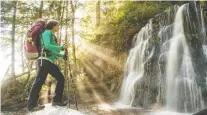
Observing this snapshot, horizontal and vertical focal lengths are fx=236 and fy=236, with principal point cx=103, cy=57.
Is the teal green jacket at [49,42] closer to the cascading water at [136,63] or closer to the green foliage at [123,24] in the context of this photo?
the cascading water at [136,63]

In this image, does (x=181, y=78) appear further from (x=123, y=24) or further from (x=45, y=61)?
(x=45, y=61)

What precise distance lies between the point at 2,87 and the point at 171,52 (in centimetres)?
855

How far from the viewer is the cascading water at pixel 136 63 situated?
1131cm

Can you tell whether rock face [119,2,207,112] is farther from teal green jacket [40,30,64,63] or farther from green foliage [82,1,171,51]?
teal green jacket [40,30,64,63]

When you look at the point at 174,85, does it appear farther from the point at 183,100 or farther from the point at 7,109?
the point at 7,109

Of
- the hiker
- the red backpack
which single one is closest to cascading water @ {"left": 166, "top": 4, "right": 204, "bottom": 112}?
the hiker

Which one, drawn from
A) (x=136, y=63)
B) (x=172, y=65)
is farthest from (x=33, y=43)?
(x=136, y=63)

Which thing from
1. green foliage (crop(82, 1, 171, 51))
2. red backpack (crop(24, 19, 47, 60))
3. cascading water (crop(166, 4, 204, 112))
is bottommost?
cascading water (crop(166, 4, 204, 112))

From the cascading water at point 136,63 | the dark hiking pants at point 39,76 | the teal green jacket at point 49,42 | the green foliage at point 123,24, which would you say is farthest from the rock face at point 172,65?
the teal green jacket at point 49,42

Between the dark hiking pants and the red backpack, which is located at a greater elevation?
the red backpack

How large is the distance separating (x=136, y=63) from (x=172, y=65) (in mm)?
2631

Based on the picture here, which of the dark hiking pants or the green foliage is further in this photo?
the green foliage

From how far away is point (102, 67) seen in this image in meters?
16.1

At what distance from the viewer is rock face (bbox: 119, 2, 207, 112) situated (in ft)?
29.2
